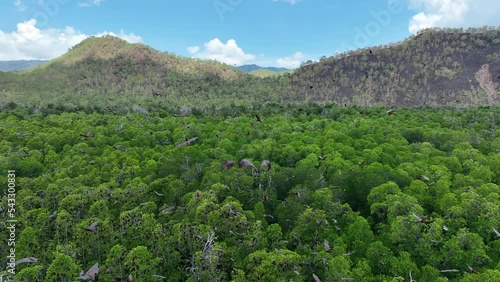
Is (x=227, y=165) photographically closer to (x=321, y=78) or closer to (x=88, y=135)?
(x=88, y=135)

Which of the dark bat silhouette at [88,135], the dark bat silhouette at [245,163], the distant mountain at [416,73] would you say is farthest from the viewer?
the distant mountain at [416,73]

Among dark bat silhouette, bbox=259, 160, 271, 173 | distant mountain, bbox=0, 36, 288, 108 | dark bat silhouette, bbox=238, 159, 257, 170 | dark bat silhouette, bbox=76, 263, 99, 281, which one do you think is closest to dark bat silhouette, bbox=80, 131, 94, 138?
dark bat silhouette, bbox=238, 159, 257, 170

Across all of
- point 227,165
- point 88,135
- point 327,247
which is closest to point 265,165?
point 227,165

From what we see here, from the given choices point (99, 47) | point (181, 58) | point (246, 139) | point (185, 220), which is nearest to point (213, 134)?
point (246, 139)

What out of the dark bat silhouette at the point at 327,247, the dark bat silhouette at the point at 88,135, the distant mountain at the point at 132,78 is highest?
the distant mountain at the point at 132,78

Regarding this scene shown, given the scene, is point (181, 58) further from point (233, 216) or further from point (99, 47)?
point (233, 216)

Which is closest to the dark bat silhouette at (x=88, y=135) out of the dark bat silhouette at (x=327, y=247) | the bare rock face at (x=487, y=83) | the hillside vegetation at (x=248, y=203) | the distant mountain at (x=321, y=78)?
the hillside vegetation at (x=248, y=203)

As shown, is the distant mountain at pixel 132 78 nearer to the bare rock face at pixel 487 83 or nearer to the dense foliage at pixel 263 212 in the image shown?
the bare rock face at pixel 487 83
